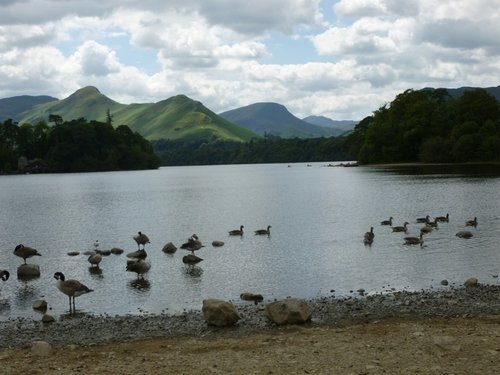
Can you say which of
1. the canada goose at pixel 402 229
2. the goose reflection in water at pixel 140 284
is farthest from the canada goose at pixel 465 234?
the goose reflection in water at pixel 140 284

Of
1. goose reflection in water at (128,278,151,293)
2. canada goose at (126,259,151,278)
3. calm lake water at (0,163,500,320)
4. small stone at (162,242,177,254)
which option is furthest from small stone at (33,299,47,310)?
small stone at (162,242,177,254)

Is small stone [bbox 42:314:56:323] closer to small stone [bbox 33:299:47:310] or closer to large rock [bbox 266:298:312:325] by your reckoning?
small stone [bbox 33:299:47:310]

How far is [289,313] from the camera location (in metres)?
18.9

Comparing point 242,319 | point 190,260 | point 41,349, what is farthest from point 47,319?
point 190,260

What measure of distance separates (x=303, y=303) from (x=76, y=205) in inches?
2688

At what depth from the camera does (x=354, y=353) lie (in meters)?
14.8

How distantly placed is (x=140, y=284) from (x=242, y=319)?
9951 mm

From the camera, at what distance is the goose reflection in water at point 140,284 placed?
90.0 ft

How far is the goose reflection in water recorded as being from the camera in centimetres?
2744

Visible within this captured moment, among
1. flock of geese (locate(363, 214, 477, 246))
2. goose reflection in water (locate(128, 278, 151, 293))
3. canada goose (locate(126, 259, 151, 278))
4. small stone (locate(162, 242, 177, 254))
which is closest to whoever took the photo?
goose reflection in water (locate(128, 278, 151, 293))

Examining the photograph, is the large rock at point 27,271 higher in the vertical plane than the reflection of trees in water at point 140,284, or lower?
higher

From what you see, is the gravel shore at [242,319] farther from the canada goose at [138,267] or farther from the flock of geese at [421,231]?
the flock of geese at [421,231]

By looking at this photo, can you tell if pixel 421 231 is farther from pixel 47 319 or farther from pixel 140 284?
pixel 47 319

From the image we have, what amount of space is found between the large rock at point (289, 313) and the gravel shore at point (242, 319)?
29 cm
